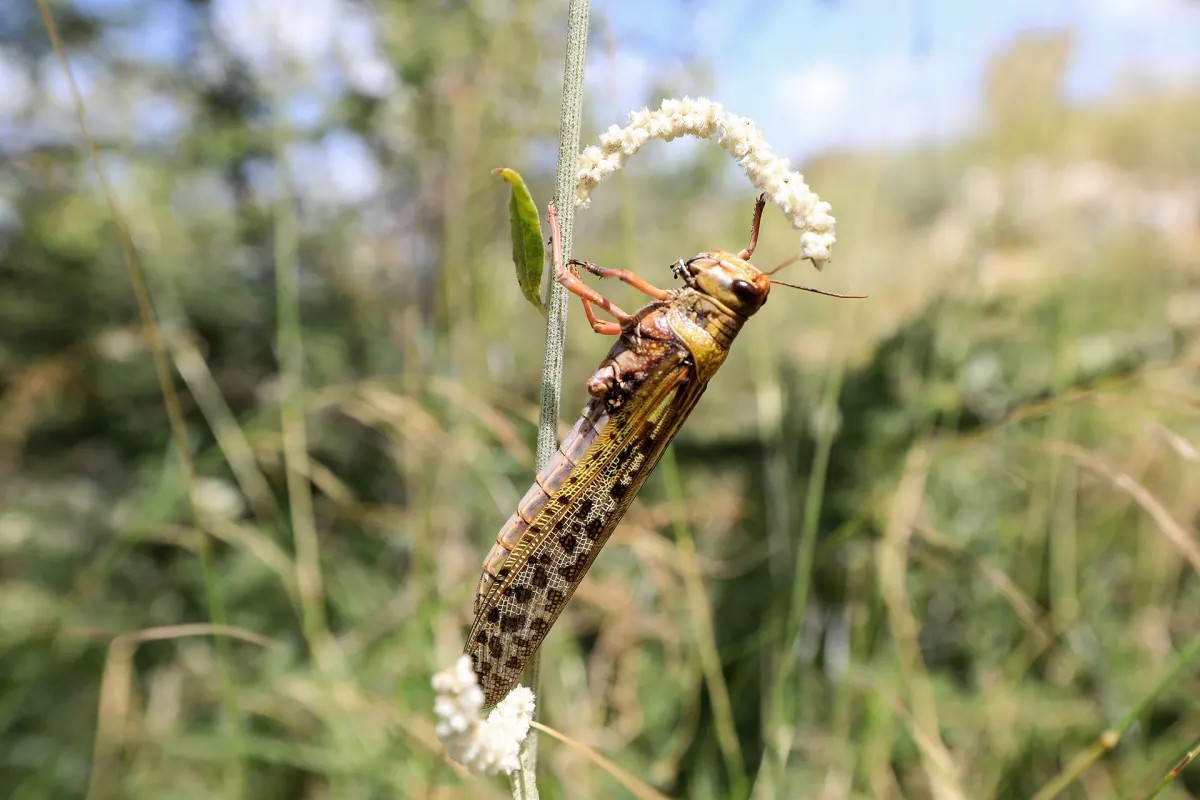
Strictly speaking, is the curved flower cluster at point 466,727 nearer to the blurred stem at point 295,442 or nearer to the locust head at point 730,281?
the locust head at point 730,281

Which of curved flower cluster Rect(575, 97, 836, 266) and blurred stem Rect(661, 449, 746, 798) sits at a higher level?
curved flower cluster Rect(575, 97, 836, 266)

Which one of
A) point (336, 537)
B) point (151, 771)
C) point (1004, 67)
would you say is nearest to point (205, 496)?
point (336, 537)

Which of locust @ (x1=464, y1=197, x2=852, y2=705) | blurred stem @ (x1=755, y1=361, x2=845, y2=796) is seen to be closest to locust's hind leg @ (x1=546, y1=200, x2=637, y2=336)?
locust @ (x1=464, y1=197, x2=852, y2=705)

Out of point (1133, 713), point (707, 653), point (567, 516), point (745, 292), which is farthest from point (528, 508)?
point (707, 653)

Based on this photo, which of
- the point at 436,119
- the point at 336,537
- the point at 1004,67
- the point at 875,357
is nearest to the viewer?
the point at 875,357

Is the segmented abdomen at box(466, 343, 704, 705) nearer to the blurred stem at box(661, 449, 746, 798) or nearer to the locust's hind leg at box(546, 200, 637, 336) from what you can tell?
the locust's hind leg at box(546, 200, 637, 336)

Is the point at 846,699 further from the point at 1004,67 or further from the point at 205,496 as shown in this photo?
the point at 1004,67

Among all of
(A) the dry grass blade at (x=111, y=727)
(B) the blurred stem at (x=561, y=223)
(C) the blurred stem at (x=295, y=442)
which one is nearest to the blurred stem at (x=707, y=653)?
(B) the blurred stem at (x=561, y=223)
